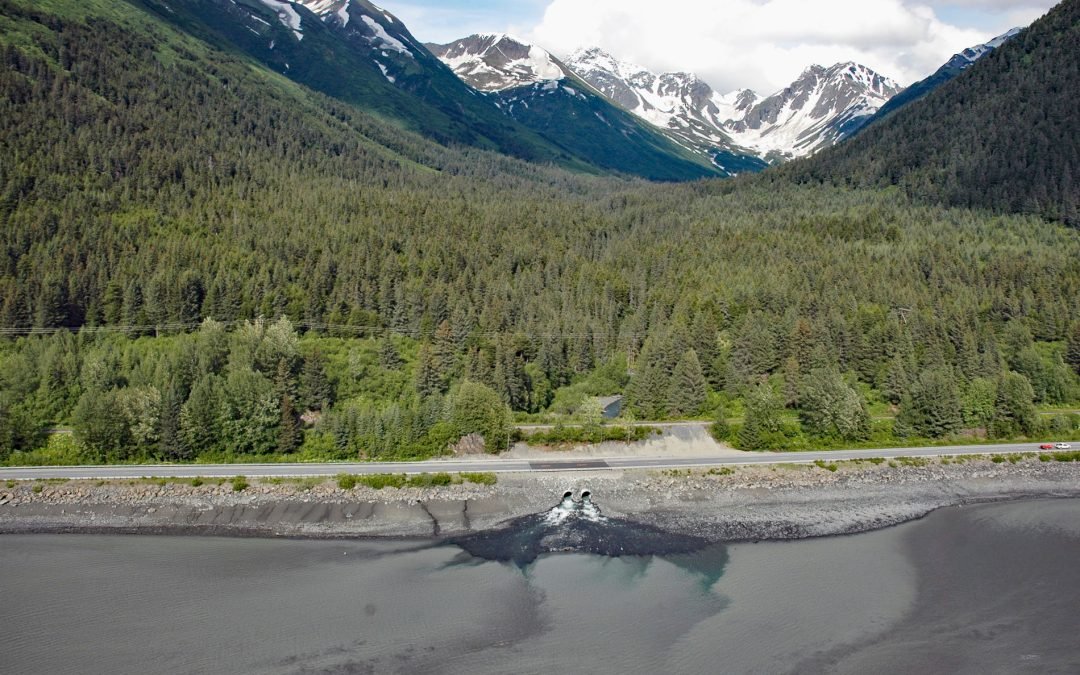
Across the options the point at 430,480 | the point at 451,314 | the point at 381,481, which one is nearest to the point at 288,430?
the point at 381,481

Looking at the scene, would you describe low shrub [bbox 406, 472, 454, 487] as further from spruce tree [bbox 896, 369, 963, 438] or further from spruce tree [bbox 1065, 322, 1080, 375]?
spruce tree [bbox 1065, 322, 1080, 375]

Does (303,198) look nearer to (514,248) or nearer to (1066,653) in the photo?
(514,248)

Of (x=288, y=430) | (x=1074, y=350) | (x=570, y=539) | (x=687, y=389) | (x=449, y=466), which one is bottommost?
(x=570, y=539)

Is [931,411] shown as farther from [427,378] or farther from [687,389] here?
[427,378]

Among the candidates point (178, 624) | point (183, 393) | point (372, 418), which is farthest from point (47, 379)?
point (178, 624)

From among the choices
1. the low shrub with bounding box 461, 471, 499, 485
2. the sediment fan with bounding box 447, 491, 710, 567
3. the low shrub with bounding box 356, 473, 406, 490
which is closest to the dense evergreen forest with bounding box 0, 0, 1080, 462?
the low shrub with bounding box 356, 473, 406, 490

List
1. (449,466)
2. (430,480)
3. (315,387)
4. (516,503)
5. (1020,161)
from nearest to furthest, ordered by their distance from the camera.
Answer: (516,503), (430,480), (449,466), (315,387), (1020,161)
